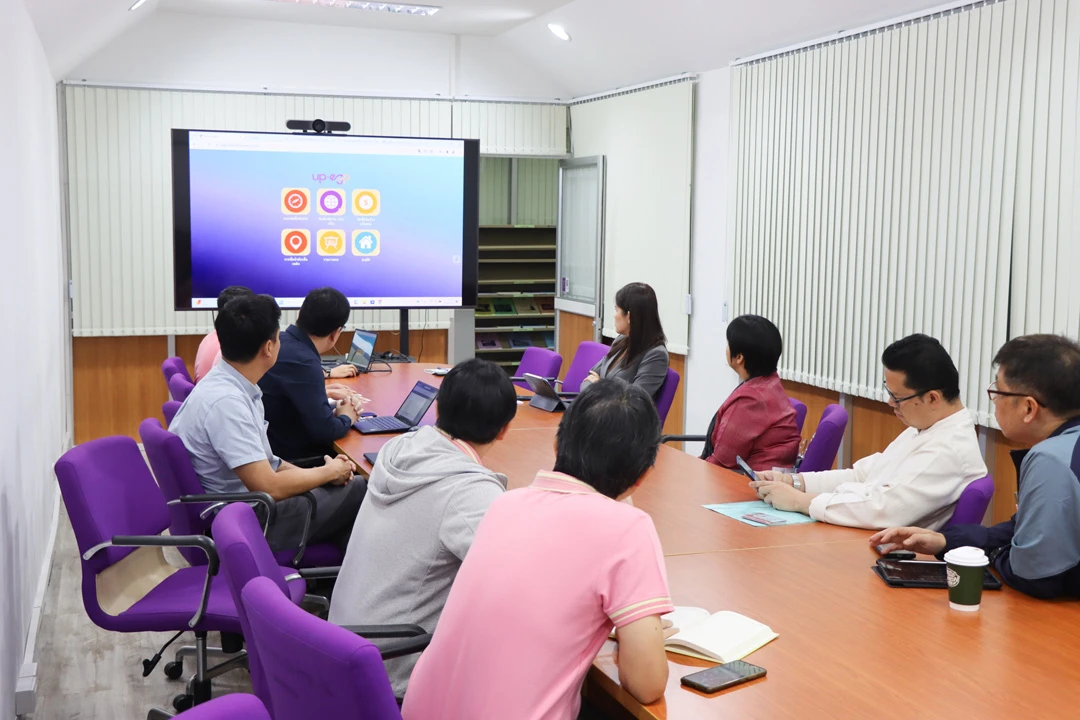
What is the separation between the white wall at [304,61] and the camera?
24.1ft

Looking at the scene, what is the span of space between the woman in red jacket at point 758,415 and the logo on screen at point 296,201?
3.68 meters

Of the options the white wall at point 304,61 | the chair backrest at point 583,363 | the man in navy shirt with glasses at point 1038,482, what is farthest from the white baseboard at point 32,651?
the white wall at point 304,61

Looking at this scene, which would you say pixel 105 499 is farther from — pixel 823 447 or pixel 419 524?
pixel 823 447

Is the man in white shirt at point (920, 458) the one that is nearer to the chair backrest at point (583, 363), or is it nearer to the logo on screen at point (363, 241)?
the chair backrest at point (583, 363)

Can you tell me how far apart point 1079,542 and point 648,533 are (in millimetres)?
1148

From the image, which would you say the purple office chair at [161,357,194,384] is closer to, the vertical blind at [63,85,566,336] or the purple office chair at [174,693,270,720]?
the vertical blind at [63,85,566,336]

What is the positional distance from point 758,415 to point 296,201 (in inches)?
156

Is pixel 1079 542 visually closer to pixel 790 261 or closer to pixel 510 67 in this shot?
pixel 790 261

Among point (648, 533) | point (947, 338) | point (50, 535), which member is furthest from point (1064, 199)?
point (50, 535)

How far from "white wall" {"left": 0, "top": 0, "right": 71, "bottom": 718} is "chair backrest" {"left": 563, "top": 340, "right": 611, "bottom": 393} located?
278cm

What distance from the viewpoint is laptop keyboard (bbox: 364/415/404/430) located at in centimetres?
435

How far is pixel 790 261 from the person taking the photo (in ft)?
19.7

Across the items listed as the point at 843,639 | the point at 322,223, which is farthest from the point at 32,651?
the point at 322,223

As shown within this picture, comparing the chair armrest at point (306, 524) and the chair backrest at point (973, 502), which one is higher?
the chair backrest at point (973, 502)
